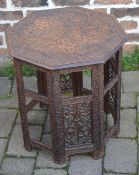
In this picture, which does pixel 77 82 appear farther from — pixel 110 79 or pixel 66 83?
pixel 110 79

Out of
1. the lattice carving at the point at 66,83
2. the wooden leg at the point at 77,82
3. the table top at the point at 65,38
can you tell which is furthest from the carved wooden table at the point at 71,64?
the lattice carving at the point at 66,83

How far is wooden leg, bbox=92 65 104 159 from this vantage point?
2.69 metres

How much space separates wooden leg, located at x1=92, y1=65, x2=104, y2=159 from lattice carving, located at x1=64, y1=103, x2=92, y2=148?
Answer: 0.05 m

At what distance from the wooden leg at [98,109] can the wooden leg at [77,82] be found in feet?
1.76

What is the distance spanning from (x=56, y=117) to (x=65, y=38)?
19.7 inches

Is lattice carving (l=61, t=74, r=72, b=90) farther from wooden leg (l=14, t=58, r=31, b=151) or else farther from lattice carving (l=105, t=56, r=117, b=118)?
wooden leg (l=14, t=58, r=31, b=151)

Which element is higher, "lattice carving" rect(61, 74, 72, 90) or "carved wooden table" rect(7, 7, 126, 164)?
"carved wooden table" rect(7, 7, 126, 164)

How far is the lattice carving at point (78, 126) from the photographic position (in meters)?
2.89

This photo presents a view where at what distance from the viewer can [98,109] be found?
2855 mm

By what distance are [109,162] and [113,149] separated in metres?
0.13

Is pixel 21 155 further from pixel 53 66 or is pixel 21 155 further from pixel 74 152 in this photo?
pixel 53 66

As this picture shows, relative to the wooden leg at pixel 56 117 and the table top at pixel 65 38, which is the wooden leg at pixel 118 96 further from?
the wooden leg at pixel 56 117

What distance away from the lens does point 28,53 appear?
106 inches

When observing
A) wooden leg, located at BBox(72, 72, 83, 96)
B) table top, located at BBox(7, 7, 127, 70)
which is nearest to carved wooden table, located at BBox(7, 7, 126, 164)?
table top, located at BBox(7, 7, 127, 70)
